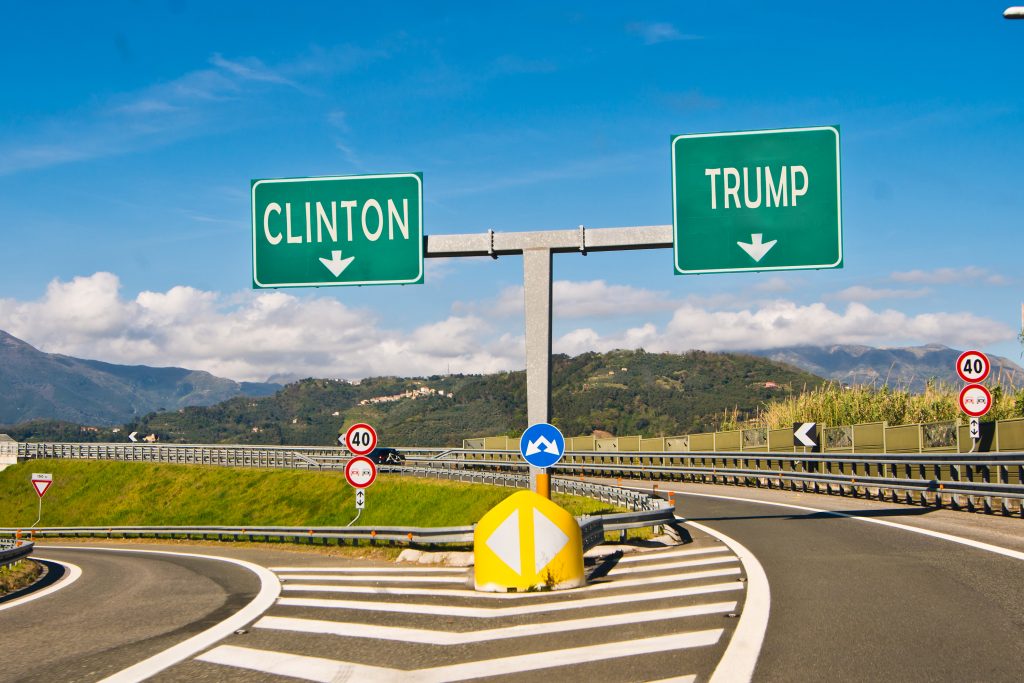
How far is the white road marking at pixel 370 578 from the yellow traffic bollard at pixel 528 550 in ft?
6.69

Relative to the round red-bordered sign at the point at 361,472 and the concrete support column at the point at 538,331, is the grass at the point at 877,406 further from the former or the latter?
the concrete support column at the point at 538,331

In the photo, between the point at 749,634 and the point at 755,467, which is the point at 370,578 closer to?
the point at 749,634

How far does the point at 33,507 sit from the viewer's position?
247 ft

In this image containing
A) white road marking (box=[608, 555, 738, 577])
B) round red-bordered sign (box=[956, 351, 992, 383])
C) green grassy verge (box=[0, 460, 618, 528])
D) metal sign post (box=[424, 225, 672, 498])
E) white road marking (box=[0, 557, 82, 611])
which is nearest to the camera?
white road marking (box=[608, 555, 738, 577])

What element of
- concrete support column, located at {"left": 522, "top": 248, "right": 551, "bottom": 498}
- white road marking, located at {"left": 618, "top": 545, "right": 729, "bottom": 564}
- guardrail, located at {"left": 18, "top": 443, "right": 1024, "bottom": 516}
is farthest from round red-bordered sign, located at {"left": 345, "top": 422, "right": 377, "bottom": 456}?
white road marking, located at {"left": 618, "top": 545, "right": 729, "bottom": 564}

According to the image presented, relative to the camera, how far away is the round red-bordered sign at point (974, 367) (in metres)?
22.3

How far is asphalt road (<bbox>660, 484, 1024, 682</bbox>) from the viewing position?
7.39 m

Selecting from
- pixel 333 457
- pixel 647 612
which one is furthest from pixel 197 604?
pixel 333 457

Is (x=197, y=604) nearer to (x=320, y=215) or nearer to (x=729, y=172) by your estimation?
(x=320, y=215)

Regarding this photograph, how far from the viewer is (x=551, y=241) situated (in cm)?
1973

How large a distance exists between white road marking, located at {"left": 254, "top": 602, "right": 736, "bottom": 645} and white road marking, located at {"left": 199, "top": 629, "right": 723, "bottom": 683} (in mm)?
968

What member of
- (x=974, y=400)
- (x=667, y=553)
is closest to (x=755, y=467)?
(x=974, y=400)

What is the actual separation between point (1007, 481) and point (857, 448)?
1325 centimetres

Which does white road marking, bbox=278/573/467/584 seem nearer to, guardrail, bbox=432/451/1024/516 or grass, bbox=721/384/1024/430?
guardrail, bbox=432/451/1024/516
